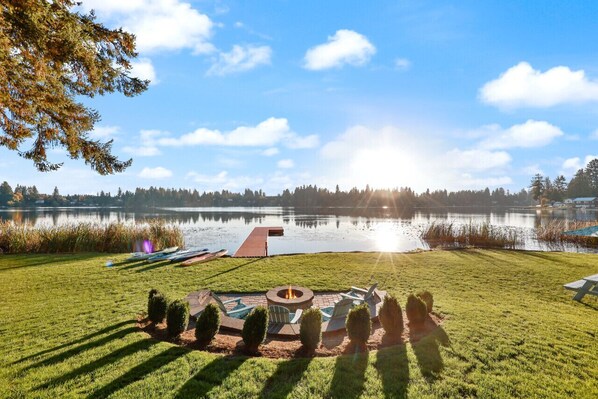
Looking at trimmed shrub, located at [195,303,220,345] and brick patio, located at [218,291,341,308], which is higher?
trimmed shrub, located at [195,303,220,345]

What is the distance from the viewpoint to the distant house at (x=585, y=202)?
276 ft

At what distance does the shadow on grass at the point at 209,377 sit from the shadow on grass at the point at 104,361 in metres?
1.43

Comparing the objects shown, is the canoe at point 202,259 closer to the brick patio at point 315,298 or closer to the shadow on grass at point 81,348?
the brick patio at point 315,298

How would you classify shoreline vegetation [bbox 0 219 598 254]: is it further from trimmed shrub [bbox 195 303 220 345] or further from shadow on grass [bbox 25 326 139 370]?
trimmed shrub [bbox 195 303 220 345]

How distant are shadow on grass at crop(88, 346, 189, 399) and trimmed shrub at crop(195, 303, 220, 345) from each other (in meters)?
0.32

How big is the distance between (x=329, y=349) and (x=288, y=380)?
50.6 inches

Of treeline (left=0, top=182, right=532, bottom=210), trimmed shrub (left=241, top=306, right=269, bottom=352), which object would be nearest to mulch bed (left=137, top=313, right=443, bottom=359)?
trimmed shrub (left=241, top=306, right=269, bottom=352)

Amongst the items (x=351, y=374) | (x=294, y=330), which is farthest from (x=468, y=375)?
(x=294, y=330)

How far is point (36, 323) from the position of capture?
20.5 ft

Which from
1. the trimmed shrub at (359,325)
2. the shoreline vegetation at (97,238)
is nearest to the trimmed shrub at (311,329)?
the trimmed shrub at (359,325)

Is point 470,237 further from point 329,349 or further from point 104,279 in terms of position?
point 104,279

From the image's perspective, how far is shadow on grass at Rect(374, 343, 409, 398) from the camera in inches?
155

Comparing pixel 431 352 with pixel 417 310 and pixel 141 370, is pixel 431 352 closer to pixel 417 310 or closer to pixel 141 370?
pixel 417 310

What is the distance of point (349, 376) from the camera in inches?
167
